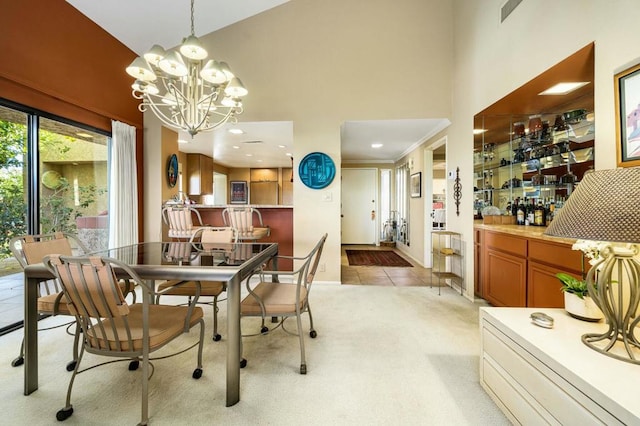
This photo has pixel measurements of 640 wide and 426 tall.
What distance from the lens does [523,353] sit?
129 centimetres

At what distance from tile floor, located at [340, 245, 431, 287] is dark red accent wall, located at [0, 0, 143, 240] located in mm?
3843

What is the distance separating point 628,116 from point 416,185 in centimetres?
374

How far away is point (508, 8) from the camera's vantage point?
8.50ft

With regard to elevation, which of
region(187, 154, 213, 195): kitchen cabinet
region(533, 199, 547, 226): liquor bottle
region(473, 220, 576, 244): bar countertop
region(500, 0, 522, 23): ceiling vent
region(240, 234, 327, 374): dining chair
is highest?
region(500, 0, 522, 23): ceiling vent

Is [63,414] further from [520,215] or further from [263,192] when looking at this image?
[263,192]

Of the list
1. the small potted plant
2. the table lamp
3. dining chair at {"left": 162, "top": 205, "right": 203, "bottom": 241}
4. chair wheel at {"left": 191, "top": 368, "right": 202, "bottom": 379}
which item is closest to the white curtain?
dining chair at {"left": 162, "top": 205, "right": 203, "bottom": 241}

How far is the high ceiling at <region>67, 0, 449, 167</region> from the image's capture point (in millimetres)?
3244

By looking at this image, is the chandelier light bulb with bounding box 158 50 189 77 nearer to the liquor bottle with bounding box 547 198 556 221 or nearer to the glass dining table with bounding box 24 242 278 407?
the glass dining table with bounding box 24 242 278 407

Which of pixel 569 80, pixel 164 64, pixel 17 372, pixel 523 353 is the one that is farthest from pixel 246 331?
pixel 569 80

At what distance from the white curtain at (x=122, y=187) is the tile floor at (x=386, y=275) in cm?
303

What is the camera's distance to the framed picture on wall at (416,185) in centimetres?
507

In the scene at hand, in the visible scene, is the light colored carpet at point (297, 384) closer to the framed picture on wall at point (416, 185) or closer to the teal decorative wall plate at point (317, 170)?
the teal decorative wall plate at point (317, 170)

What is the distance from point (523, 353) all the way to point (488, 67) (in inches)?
111

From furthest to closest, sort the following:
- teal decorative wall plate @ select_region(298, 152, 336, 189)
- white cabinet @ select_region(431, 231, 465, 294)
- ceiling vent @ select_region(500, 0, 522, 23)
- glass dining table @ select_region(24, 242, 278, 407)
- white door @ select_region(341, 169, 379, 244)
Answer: white door @ select_region(341, 169, 379, 244)
teal decorative wall plate @ select_region(298, 152, 336, 189)
white cabinet @ select_region(431, 231, 465, 294)
ceiling vent @ select_region(500, 0, 522, 23)
glass dining table @ select_region(24, 242, 278, 407)
